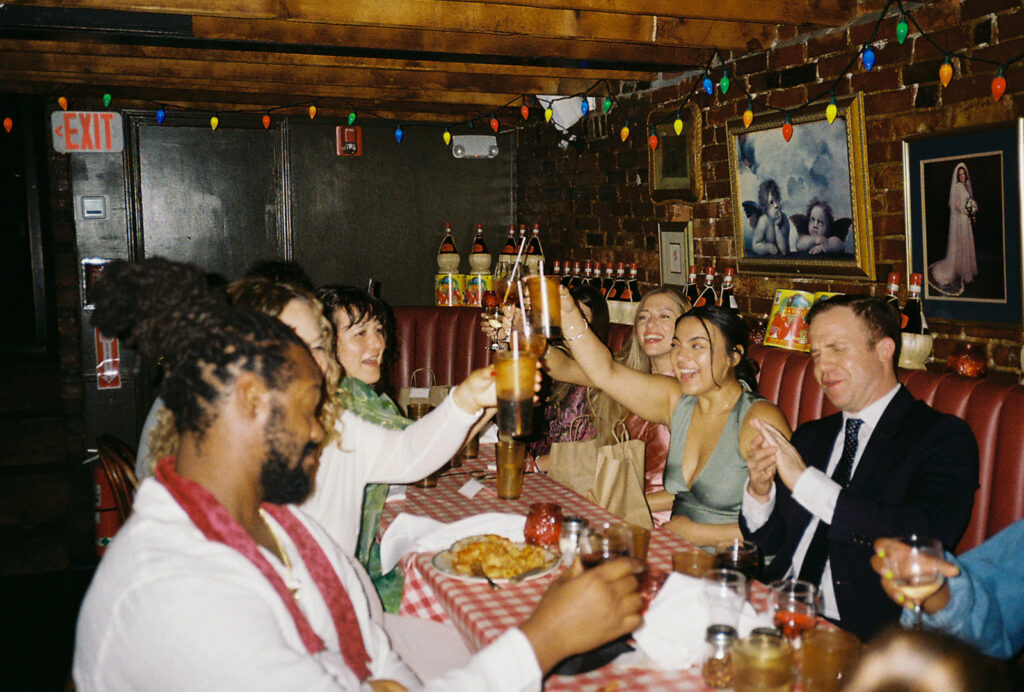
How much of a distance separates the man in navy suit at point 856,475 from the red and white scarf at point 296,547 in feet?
3.81

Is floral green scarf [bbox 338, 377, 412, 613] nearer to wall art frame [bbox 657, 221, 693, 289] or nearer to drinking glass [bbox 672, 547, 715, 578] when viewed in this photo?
drinking glass [bbox 672, 547, 715, 578]

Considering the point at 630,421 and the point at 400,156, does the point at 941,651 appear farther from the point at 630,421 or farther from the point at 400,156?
the point at 400,156

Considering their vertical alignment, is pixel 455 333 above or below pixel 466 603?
above

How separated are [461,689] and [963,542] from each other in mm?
2112

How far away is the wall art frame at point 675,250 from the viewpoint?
4664mm

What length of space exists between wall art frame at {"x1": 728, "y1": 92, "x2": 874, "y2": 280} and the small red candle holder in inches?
79.7

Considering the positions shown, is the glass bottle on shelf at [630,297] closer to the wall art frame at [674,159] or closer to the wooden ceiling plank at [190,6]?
the wall art frame at [674,159]

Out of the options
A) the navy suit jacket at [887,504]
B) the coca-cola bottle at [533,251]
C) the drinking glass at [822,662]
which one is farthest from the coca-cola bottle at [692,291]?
the drinking glass at [822,662]

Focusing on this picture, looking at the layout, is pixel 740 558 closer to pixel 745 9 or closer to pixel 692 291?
pixel 745 9

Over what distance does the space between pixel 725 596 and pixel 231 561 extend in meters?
0.87

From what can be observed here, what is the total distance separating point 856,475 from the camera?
2383mm

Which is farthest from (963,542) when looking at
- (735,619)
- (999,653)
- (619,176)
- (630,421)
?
(619,176)

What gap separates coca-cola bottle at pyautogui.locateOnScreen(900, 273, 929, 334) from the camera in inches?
126

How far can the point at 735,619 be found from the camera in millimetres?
1523
